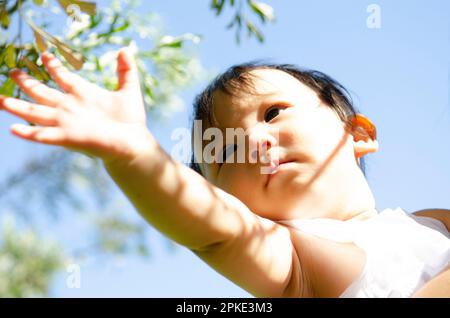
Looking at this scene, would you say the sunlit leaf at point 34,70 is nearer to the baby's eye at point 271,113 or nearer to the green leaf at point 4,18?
the green leaf at point 4,18

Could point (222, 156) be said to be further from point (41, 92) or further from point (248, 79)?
point (41, 92)

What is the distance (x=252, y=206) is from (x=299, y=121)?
187 mm

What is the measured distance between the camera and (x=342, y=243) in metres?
1.00

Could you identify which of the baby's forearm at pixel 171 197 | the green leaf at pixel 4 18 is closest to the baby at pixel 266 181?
the baby's forearm at pixel 171 197

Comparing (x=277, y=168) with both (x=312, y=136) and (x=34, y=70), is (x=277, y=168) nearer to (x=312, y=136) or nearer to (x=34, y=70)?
(x=312, y=136)

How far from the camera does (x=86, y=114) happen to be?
29.9 inches

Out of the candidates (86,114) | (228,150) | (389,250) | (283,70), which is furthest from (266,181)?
(86,114)

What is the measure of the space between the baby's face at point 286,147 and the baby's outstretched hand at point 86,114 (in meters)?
0.39

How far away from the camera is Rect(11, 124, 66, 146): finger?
0.73 m

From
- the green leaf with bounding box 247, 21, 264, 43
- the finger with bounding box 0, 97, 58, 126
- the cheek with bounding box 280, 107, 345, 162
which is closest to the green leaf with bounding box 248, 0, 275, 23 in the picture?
the green leaf with bounding box 247, 21, 264, 43

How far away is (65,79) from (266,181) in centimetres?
46

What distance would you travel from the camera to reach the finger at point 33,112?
2.49 ft
